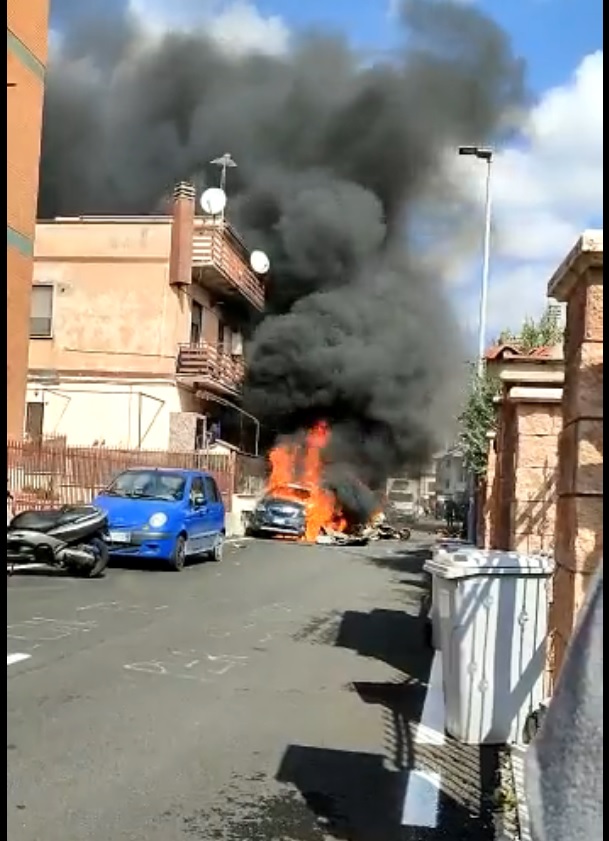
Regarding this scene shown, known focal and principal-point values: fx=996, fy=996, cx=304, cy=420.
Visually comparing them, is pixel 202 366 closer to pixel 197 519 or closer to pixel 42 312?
pixel 42 312

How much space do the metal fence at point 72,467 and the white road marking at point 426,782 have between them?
1222 cm

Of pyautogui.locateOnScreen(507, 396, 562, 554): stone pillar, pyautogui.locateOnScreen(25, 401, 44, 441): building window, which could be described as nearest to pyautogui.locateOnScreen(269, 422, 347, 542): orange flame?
pyautogui.locateOnScreen(25, 401, 44, 441): building window

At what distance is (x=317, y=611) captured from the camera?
35.7 ft

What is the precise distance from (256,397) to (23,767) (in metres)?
31.9

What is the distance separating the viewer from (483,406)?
1569 centimetres

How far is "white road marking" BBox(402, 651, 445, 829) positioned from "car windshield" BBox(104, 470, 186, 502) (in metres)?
8.91

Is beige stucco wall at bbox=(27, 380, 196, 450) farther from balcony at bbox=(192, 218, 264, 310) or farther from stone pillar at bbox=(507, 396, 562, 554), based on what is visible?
stone pillar at bbox=(507, 396, 562, 554)

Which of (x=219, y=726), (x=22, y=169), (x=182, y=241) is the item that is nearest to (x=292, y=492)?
(x=182, y=241)

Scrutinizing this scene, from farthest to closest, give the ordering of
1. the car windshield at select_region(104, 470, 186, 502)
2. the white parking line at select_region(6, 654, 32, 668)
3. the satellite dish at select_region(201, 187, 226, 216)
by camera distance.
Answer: the satellite dish at select_region(201, 187, 226, 216)
the car windshield at select_region(104, 470, 186, 502)
the white parking line at select_region(6, 654, 32, 668)

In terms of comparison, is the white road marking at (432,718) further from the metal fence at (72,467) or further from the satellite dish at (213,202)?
the satellite dish at (213,202)

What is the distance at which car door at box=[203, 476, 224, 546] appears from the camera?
16.5 meters

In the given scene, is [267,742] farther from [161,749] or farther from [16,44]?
[16,44]

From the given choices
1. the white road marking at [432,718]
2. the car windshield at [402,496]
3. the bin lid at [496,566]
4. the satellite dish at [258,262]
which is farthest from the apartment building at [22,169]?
the car windshield at [402,496]

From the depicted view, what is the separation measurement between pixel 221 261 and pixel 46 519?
1882 centimetres
